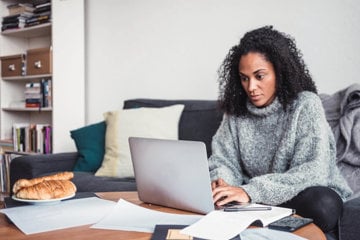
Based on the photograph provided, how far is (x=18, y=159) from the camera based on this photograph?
2248 mm

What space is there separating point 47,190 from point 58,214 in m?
0.13

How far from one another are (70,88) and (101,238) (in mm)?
2312

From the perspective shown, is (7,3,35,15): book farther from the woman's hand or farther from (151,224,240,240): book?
(151,224,240,240): book

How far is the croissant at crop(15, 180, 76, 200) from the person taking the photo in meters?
1.12

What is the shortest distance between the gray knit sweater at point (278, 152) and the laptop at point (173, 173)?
0.24m

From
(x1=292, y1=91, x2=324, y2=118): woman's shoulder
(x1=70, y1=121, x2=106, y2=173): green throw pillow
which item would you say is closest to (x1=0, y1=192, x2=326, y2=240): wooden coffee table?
(x1=292, y1=91, x2=324, y2=118): woman's shoulder

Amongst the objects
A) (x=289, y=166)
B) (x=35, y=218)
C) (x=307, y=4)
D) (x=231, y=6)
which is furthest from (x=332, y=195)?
(x=231, y=6)

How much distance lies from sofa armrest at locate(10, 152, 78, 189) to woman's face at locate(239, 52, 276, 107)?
122cm

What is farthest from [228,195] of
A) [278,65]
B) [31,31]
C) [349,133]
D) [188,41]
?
[31,31]

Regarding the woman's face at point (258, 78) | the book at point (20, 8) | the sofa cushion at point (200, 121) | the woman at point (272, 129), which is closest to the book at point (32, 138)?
the book at point (20, 8)

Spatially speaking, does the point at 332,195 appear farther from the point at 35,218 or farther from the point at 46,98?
the point at 46,98

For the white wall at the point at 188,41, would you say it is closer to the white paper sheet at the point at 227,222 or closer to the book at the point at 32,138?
the book at the point at 32,138

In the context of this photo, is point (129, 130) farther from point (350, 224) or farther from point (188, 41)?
point (350, 224)

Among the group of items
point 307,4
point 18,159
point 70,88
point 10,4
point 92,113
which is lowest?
point 18,159
